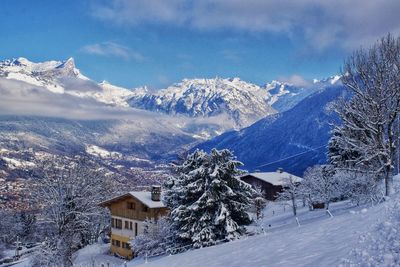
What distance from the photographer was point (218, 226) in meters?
39.0

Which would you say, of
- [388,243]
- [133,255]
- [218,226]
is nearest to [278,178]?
[133,255]

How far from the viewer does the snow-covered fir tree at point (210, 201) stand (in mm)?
38500

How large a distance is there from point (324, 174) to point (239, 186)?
82.4ft

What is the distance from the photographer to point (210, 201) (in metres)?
39.0

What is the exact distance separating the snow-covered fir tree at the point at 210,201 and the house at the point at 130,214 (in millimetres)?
22289

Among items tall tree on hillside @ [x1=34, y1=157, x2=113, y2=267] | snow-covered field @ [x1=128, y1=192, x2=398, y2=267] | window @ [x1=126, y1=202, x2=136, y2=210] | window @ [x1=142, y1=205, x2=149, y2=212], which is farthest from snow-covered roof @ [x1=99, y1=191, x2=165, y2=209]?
snow-covered field @ [x1=128, y1=192, x2=398, y2=267]

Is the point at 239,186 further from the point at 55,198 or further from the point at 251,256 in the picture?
the point at 55,198

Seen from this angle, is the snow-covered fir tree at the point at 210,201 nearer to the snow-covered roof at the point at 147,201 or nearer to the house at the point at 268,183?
the snow-covered roof at the point at 147,201

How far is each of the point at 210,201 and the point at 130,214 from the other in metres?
31.1

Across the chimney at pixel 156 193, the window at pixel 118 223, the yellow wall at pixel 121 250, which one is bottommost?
the yellow wall at pixel 121 250

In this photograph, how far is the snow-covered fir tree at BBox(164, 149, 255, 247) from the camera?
38.5 m

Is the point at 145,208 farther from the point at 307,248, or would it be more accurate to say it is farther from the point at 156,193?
the point at 307,248

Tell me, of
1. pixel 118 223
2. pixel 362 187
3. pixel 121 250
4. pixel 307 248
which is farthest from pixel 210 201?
pixel 118 223

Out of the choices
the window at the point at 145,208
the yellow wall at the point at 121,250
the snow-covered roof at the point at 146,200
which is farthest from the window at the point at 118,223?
the window at the point at 145,208
